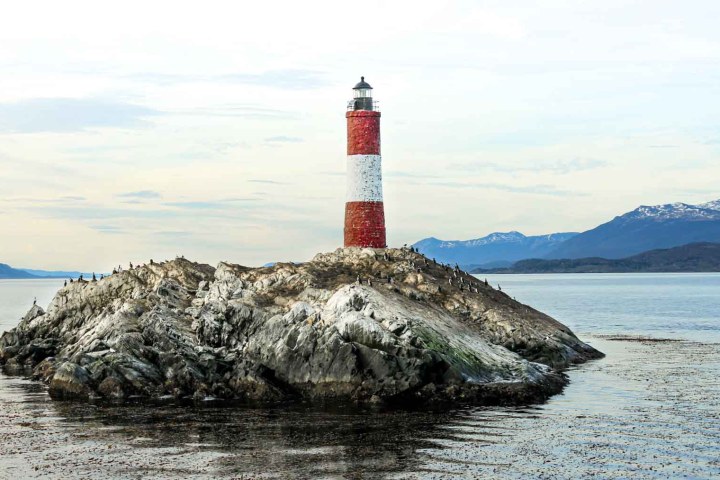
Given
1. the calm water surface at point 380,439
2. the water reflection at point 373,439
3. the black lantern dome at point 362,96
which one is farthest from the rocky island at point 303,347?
the black lantern dome at point 362,96

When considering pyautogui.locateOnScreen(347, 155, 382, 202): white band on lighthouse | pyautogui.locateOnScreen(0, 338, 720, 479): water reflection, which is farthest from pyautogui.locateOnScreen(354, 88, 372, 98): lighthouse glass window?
pyautogui.locateOnScreen(0, 338, 720, 479): water reflection

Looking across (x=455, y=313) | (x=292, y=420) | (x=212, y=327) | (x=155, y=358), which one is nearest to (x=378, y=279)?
(x=455, y=313)

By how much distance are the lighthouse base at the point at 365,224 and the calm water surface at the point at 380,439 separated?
27.4 m

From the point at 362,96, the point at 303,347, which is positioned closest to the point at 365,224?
the point at 362,96

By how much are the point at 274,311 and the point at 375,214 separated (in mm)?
21512

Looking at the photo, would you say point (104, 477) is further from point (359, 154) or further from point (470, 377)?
point (359, 154)

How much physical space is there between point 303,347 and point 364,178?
1073 inches

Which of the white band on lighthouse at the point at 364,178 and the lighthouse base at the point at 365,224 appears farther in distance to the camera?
the lighthouse base at the point at 365,224

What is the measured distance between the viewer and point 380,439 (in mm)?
39469

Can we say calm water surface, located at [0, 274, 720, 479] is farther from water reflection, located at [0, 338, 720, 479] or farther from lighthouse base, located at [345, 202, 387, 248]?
lighthouse base, located at [345, 202, 387, 248]

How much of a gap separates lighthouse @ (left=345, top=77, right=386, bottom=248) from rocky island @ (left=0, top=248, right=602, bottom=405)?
309 inches

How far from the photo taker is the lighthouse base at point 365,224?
7738 centimetres

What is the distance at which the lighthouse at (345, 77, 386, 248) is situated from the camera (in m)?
76.2

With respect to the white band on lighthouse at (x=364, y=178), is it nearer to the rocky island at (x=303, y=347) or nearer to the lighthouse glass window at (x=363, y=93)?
the lighthouse glass window at (x=363, y=93)
